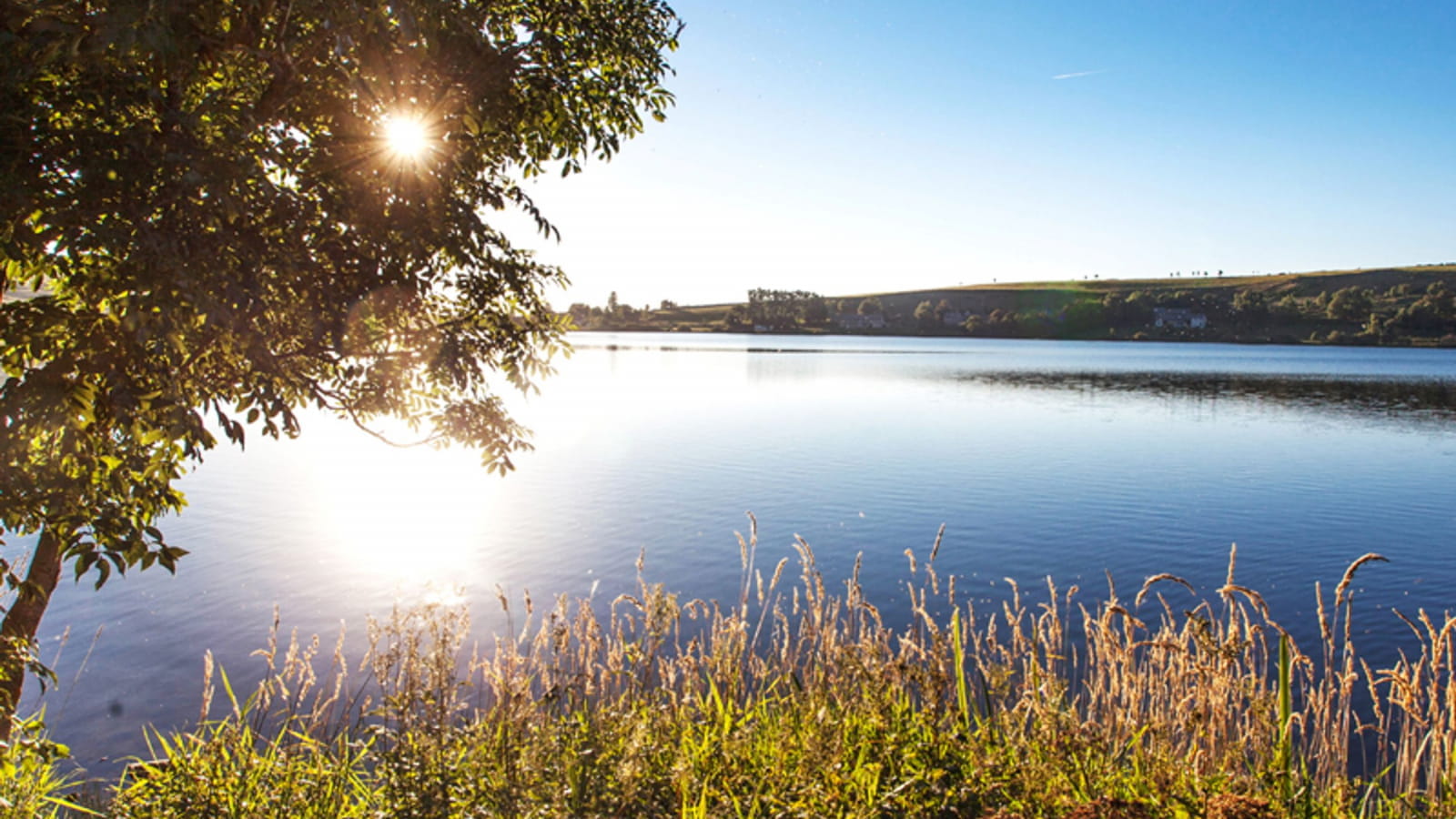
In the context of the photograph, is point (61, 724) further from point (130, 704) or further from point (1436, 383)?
point (1436, 383)

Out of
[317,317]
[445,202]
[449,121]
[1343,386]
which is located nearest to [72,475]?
[317,317]

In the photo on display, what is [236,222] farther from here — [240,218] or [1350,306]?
[1350,306]

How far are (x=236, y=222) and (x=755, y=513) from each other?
2055 centimetres

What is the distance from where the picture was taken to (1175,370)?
9856 cm

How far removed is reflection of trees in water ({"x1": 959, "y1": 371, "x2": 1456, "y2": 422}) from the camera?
56691 millimetres

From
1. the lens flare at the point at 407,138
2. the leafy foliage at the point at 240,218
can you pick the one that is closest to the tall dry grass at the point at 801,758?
the leafy foliage at the point at 240,218

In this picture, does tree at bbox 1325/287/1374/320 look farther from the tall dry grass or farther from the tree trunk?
the tree trunk

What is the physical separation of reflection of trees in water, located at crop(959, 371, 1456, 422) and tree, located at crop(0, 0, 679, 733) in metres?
60.1

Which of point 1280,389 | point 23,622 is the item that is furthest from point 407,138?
point 1280,389

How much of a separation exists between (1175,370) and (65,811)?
354 ft

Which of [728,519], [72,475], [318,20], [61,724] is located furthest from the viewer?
[728,519]

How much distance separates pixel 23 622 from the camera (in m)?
6.39

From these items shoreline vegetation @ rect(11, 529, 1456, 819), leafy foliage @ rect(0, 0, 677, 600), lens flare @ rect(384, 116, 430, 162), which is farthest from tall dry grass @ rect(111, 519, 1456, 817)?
lens flare @ rect(384, 116, 430, 162)

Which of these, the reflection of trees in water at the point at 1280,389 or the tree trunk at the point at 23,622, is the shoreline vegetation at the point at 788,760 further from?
the reflection of trees in water at the point at 1280,389
